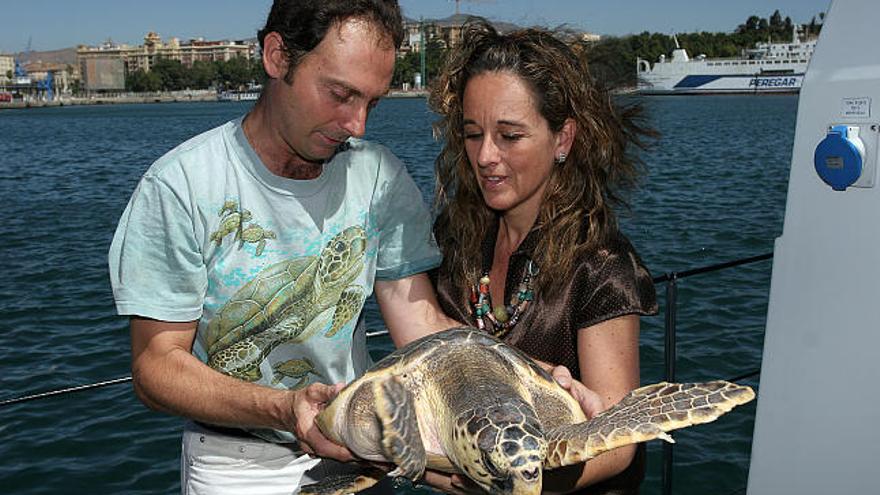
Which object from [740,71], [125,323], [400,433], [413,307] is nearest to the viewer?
[400,433]

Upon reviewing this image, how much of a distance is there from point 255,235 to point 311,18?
0.53 m

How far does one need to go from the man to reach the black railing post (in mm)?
1172

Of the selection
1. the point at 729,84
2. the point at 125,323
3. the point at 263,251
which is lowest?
the point at 125,323

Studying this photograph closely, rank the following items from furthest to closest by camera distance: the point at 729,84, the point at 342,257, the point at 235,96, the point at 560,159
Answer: the point at 235,96 → the point at 729,84 → the point at 560,159 → the point at 342,257

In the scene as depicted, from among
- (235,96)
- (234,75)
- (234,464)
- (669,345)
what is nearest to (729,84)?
(235,96)

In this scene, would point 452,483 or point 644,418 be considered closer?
point 644,418

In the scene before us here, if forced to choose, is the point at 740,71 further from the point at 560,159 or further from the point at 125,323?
the point at 560,159

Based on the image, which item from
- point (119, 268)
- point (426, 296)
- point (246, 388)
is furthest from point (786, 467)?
point (119, 268)

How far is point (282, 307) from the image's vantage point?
200 centimetres

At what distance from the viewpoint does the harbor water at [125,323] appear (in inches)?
241

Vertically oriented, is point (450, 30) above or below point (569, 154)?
above

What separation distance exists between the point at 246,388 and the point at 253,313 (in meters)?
0.21

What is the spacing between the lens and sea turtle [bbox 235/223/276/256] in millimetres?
1938

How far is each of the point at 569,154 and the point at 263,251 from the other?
0.84 meters
